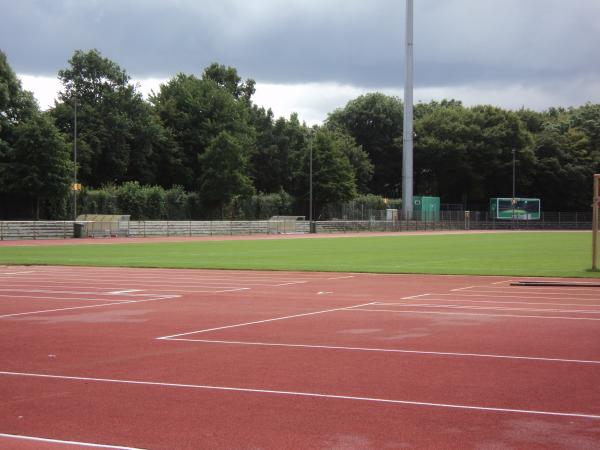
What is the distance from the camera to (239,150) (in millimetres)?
83000

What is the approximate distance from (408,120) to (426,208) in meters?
15.1

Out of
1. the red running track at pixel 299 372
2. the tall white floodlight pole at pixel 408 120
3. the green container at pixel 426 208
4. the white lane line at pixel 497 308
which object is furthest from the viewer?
the green container at pixel 426 208

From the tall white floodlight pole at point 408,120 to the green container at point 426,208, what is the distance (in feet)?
9.54

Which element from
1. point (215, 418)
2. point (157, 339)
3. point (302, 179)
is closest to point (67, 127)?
point (302, 179)

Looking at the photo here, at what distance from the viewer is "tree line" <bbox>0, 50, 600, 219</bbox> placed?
64.7m

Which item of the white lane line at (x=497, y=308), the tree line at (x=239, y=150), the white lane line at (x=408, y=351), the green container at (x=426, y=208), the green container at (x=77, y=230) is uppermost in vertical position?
the tree line at (x=239, y=150)

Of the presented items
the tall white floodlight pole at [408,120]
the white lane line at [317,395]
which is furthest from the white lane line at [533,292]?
the tall white floodlight pole at [408,120]

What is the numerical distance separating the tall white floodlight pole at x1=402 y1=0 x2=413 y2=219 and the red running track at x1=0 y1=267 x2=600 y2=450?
227 feet

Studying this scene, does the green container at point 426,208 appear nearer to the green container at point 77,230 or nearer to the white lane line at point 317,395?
the green container at point 77,230

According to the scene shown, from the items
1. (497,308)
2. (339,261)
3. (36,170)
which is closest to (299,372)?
(497,308)

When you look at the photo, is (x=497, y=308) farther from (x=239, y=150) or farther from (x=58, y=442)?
(x=239, y=150)

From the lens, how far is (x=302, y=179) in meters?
90.8

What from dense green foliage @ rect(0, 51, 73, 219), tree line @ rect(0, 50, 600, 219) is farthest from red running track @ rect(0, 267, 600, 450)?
tree line @ rect(0, 50, 600, 219)

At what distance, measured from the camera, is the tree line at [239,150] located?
64688mm
